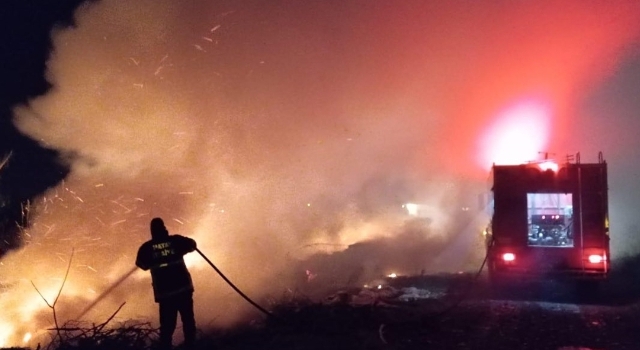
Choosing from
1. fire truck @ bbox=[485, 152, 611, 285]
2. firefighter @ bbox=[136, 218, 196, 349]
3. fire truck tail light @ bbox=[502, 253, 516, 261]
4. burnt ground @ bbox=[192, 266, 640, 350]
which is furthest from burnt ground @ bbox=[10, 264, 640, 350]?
fire truck tail light @ bbox=[502, 253, 516, 261]

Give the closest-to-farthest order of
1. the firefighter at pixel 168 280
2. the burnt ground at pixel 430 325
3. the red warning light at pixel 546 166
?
the firefighter at pixel 168 280, the burnt ground at pixel 430 325, the red warning light at pixel 546 166

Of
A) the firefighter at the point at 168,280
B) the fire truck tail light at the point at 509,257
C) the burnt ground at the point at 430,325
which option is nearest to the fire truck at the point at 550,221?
the fire truck tail light at the point at 509,257

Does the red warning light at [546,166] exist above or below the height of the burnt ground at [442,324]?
above

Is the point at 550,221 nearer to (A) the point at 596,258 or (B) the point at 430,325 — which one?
(A) the point at 596,258

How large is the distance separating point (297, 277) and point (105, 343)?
8.58m

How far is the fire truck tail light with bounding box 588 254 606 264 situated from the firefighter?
313 inches

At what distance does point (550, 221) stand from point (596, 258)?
1.15 m

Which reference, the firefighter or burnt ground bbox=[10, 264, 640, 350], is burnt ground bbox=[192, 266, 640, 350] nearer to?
burnt ground bbox=[10, 264, 640, 350]

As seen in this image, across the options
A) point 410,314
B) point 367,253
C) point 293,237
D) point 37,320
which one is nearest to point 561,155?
point 367,253

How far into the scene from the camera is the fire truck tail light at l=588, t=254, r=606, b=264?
11148mm

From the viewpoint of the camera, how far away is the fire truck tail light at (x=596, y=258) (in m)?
11.1

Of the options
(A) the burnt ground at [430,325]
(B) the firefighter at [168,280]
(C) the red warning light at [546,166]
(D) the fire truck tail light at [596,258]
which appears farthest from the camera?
(C) the red warning light at [546,166]

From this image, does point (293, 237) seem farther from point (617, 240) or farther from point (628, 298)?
point (617, 240)

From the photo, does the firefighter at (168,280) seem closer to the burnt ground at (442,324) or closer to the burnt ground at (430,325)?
the burnt ground at (430,325)
